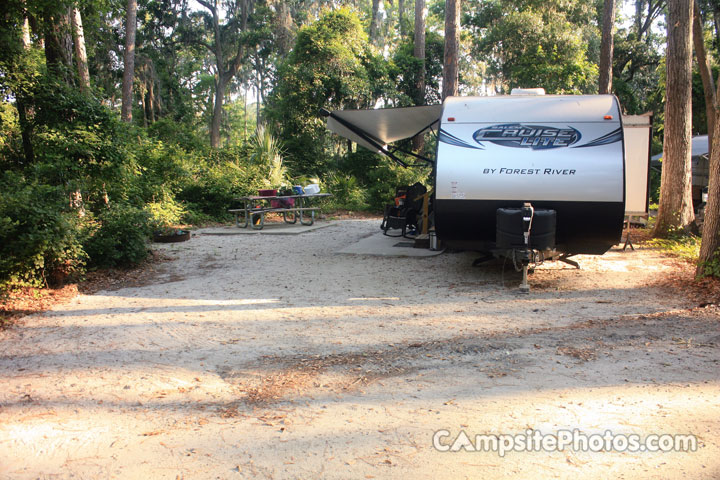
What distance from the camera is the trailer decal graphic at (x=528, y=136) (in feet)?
20.8

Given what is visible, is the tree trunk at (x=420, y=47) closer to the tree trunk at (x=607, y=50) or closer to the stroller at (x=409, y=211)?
the tree trunk at (x=607, y=50)

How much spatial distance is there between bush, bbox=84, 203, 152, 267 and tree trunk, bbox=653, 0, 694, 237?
939 centimetres

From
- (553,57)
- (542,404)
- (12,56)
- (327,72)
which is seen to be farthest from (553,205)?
(553,57)

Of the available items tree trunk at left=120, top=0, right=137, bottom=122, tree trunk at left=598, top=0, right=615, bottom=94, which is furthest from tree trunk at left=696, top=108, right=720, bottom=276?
tree trunk at left=120, top=0, right=137, bottom=122

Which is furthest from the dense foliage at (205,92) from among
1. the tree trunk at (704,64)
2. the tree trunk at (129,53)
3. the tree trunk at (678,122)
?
the tree trunk at (678,122)

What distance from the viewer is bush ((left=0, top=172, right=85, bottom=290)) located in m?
5.46

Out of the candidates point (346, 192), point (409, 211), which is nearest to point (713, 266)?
point (409, 211)

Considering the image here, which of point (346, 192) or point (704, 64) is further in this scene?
point (346, 192)

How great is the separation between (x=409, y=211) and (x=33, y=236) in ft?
22.0

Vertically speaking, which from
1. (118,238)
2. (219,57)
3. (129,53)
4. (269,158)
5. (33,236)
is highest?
(219,57)

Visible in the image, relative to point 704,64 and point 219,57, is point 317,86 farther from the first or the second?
point 704,64

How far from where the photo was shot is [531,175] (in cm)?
627

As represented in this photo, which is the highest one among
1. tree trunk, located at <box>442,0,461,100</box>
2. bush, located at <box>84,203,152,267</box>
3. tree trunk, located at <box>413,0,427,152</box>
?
tree trunk, located at <box>413,0,427,152</box>

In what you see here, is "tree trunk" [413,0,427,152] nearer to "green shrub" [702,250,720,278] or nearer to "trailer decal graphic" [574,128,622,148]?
"trailer decal graphic" [574,128,622,148]
